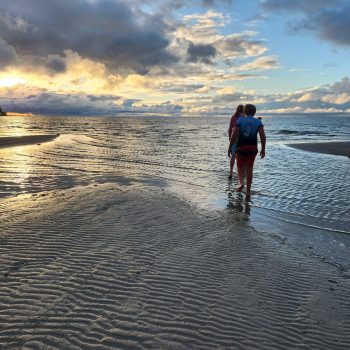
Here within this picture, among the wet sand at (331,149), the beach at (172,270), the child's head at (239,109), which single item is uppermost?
the child's head at (239,109)

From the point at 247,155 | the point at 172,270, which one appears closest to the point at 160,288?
the point at 172,270

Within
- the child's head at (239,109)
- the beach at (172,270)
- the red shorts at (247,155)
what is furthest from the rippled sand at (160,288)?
the child's head at (239,109)

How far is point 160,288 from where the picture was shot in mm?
4566

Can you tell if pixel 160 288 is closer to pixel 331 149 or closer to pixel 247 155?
pixel 247 155

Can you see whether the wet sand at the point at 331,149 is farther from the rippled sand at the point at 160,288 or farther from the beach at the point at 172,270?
the rippled sand at the point at 160,288

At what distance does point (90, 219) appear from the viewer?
7586 mm

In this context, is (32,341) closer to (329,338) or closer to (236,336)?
(236,336)

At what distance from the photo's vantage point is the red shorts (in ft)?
32.8

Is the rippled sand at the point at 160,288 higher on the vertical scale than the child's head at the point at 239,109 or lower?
lower

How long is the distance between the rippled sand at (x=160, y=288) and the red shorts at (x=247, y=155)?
9.64 feet

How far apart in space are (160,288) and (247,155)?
6325 mm

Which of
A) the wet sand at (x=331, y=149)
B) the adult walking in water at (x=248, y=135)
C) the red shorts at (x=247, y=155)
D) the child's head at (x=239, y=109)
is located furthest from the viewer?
the wet sand at (x=331, y=149)

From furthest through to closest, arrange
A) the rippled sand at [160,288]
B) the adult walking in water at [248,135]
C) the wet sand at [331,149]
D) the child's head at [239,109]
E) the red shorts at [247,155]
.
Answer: the wet sand at [331,149] < the child's head at [239,109] < the red shorts at [247,155] < the adult walking in water at [248,135] < the rippled sand at [160,288]

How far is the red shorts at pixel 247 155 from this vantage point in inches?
393
